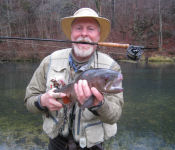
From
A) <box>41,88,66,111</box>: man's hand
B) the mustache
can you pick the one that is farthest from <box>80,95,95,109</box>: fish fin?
the mustache

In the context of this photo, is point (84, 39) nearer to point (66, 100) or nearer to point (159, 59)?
point (66, 100)

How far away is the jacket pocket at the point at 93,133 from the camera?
262cm

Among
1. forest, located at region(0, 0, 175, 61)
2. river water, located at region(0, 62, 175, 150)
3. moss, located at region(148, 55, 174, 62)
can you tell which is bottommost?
river water, located at region(0, 62, 175, 150)

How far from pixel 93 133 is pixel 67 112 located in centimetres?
43

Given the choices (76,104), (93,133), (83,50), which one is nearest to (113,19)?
(83,50)

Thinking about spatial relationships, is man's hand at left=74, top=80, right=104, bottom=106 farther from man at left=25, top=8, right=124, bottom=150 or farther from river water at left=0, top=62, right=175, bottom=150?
river water at left=0, top=62, right=175, bottom=150

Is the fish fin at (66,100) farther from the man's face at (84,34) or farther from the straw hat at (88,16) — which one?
the straw hat at (88,16)

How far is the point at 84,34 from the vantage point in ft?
8.82

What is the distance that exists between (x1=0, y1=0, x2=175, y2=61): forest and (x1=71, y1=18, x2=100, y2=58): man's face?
29.5 m

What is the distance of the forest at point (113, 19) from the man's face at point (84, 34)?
96.8 feet

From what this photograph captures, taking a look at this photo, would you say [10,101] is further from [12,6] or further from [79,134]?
[12,6]

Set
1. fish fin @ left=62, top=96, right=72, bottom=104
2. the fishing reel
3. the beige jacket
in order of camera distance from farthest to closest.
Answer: the fishing reel, the beige jacket, fish fin @ left=62, top=96, right=72, bottom=104

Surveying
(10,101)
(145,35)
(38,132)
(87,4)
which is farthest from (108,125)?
(87,4)

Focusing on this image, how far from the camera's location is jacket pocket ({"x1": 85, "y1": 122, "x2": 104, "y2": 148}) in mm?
2617
